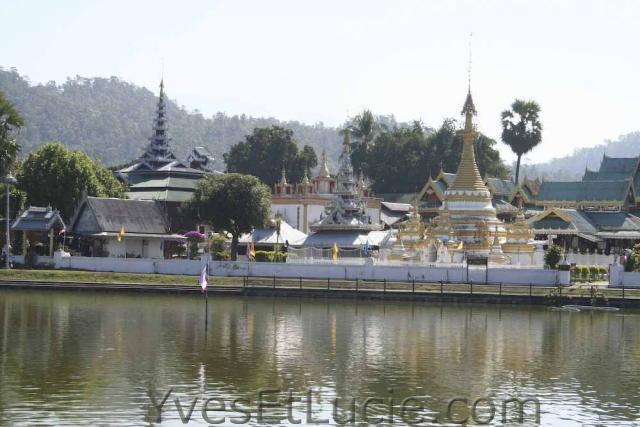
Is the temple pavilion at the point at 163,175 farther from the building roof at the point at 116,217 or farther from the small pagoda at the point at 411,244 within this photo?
the small pagoda at the point at 411,244

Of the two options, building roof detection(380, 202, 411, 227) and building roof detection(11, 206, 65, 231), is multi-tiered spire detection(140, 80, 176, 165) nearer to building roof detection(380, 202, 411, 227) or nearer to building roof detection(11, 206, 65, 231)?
building roof detection(380, 202, 411, 227)

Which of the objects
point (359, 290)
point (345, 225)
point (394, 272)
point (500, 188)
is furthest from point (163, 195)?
point (359, 290)

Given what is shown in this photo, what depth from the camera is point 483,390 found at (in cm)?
2852

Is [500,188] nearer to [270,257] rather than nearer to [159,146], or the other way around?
[159,146]

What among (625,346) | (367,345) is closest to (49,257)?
(367,345)

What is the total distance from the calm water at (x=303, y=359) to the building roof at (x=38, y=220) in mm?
16063

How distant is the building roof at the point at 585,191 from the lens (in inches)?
3492

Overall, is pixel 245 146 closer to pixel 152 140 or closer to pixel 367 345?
pixel 152 140

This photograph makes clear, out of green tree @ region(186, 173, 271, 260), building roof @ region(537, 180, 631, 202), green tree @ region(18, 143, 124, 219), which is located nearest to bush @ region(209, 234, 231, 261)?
green tree @ region(186, 173, 271, 260)

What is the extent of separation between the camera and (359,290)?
54688 millimetres

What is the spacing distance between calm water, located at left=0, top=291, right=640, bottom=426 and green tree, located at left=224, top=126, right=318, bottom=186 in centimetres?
6774

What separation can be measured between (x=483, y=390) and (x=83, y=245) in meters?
47.7

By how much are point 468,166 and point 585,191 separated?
21429 mm

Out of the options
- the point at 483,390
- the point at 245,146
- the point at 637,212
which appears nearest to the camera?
the point at 483,390
